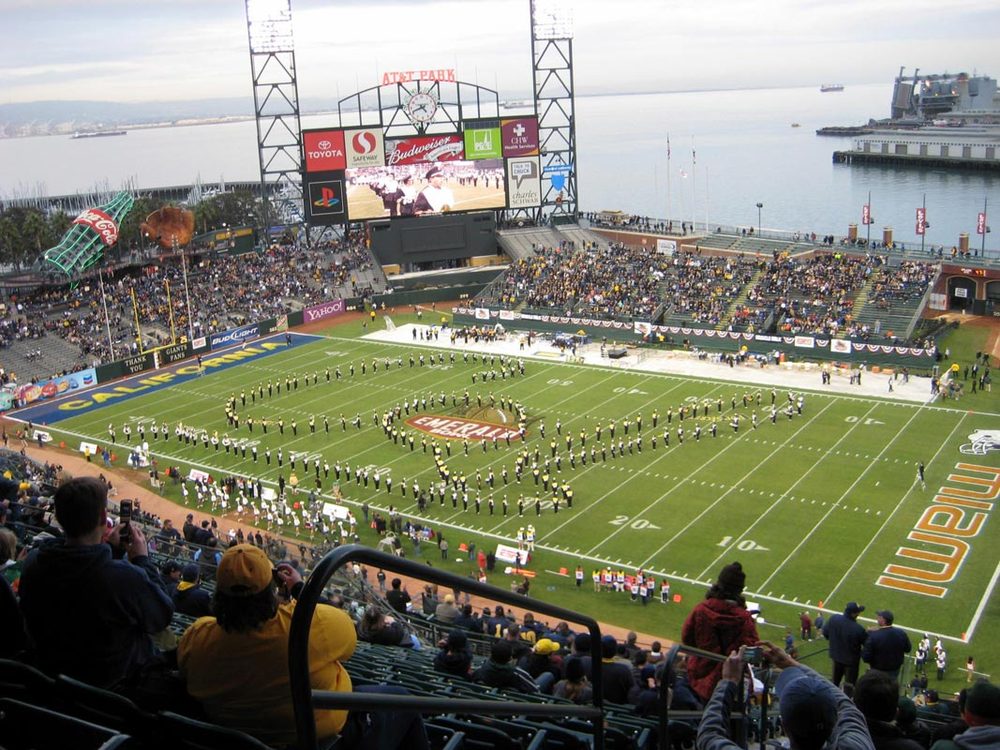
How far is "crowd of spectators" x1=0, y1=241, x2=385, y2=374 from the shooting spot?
48.3 metres

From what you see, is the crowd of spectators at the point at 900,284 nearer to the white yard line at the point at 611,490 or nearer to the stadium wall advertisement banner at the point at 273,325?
the white yard line at the point at 611,490

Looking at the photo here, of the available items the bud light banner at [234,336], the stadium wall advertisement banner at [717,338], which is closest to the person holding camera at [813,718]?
the stadium wall advertisement banner at [717,338]

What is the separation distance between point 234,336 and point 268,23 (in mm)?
20696

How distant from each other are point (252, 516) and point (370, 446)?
240 inches

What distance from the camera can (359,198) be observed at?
2291 inches

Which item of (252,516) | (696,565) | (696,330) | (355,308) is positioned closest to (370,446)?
(252,516)

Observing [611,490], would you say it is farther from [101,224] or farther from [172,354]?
[101,224]

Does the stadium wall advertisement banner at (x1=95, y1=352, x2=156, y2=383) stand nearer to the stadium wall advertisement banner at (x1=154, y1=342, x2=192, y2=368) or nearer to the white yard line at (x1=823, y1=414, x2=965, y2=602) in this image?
the stadium wall advertisement banner at (x1=154, y1=342, x2=192, y2=368)

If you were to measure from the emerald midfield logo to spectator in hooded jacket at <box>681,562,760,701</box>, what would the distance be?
89.3ft

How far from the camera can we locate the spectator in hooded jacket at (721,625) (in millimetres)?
6449

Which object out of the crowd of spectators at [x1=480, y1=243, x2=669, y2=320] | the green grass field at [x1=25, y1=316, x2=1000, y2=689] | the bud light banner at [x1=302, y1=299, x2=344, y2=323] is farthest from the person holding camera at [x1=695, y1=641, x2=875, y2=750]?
the bud light banner at [x1=302, y1=299, x2=344, y2=323]

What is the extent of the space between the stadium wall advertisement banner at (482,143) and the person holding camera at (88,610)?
56477mm

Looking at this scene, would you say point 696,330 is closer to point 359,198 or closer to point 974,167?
point 359,198

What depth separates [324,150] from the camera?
57375 mm
